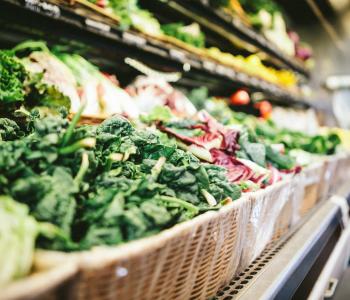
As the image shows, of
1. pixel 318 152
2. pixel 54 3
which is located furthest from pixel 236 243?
pixel 318 152

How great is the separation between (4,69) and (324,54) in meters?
7.52

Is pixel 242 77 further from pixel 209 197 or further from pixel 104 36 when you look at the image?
pixel 209 197

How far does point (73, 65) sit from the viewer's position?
2336mm

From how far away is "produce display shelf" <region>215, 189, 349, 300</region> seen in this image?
1.27m

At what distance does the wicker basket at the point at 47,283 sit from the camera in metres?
0.59

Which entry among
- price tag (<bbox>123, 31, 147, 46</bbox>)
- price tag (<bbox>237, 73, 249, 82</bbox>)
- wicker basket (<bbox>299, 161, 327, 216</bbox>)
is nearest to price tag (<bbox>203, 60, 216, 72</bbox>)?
price tag (<bbox>237, 73, 249, 82</bbox>)

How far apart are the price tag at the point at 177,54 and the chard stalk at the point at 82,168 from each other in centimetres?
178

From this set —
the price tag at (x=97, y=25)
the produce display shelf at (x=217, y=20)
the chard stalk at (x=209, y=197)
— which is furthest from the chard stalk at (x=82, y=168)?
the produce display shelf at (x=217, y=20)

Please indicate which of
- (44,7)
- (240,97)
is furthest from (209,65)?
(44,7)

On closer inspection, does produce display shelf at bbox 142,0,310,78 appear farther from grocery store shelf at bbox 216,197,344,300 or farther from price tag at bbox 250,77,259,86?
grocery store shelf at bbox 216,197,344,300

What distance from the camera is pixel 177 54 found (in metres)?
2.75

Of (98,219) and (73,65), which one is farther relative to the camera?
(73,65)

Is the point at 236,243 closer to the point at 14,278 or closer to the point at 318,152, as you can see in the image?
the point at 14,278

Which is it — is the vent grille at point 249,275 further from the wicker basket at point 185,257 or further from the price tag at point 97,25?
the price tag at point 97,25
